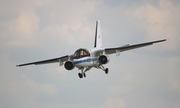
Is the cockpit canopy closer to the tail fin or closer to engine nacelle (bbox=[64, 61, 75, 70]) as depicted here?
engine nacelle (bbox=[64, 61, 75, 70])

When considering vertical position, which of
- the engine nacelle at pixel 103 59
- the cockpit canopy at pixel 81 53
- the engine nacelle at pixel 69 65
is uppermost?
the cockpit canopy at pixel 81 53

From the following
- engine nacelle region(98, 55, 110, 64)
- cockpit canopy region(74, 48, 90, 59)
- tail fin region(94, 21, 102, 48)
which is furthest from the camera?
tail fin region(94, 21, 102, 48)

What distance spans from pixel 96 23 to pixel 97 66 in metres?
21.6

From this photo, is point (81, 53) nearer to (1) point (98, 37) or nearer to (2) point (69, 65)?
(2) point (69, 65)

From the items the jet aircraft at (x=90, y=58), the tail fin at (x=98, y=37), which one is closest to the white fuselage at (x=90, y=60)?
the jet aircraft at (x=90, y=58)

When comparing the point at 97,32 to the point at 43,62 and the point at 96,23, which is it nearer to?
the point at 96,23

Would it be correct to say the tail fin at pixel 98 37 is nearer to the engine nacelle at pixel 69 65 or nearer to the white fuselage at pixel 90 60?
the white fuselage at pixel 90 60

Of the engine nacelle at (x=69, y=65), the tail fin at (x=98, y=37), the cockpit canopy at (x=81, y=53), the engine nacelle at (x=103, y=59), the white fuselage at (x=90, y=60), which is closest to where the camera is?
the white fuselage at (x=90, y=60)

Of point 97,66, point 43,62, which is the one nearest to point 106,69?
point 97,66

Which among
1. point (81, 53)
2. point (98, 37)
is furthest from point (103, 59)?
point (98, 37)

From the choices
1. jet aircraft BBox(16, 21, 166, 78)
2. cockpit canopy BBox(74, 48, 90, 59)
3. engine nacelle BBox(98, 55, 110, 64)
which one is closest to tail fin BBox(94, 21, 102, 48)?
jet aircraft BBox(16, 21, 166, 78)

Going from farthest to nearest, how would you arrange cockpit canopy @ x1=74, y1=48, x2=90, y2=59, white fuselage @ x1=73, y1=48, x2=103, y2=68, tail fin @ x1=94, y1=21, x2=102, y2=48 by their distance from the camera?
tail fin @ x1=94, y1=21, x2=102, y2=48 → cockpit canopy @ x1=74, y1=48, x2=90, y2=59 → white fuselage @ x1=73, y1=48, x2=103, y2=68

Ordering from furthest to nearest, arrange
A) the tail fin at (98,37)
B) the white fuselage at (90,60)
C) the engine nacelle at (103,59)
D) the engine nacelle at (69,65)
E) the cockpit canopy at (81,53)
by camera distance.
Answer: the tail fin at (98,37) < the engine nacelle at (103,59) < the engine nacelle at (69,65) < the cockpit canopy at (81,53) < the white fuselage at (90,60)

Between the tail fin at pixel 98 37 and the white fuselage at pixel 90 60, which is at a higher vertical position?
the tail fin at pixel 98 37
